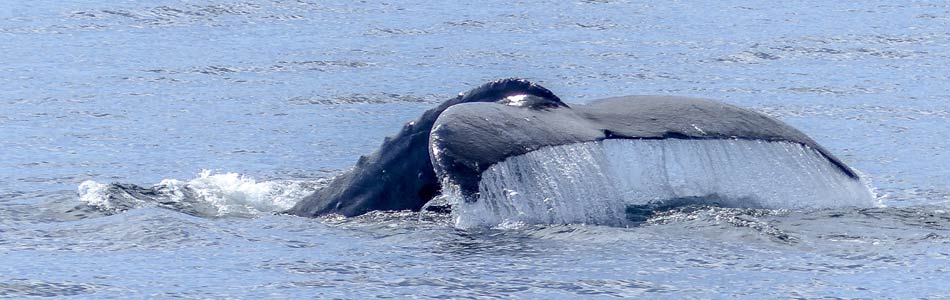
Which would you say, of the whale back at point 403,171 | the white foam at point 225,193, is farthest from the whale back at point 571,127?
the white foam at point 225,193

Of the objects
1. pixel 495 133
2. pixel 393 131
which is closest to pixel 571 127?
pixel 495 133

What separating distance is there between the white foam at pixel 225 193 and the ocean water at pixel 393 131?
0.02 m

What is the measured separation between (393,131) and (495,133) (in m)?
4.52

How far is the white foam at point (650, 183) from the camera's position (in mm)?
6789

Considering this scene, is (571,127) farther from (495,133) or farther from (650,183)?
(650,183)

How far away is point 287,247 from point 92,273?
82cm

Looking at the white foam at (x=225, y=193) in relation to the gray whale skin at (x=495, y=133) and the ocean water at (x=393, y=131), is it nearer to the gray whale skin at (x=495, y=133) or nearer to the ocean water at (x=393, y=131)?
the ocean water at (x=393, y=131)

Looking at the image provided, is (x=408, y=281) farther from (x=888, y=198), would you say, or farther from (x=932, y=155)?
(x=932, y=155)

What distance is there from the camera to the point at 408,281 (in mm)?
6461

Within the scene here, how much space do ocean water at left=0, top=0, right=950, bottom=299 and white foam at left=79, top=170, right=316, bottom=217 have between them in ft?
0.07

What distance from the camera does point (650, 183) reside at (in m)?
7.96

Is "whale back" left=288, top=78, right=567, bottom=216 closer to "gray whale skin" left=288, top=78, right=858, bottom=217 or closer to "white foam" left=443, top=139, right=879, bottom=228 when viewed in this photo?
"gray whale skin" left=288, top=78, right=858, bottom=217

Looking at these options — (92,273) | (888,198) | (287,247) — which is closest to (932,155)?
(888,198)

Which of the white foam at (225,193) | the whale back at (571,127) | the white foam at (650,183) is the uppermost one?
the whale back at (571,127)
